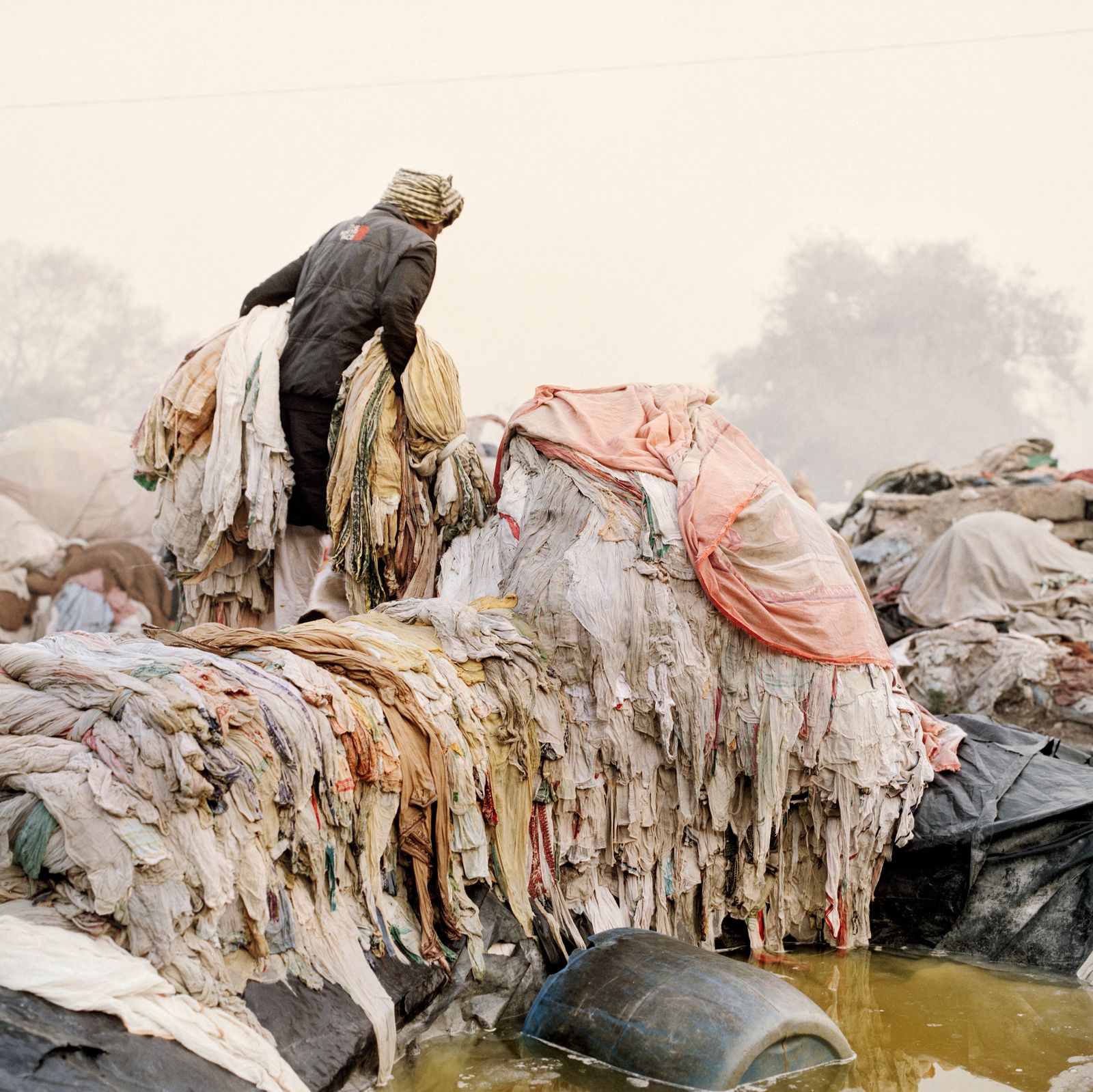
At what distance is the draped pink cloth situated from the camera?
3986 mm

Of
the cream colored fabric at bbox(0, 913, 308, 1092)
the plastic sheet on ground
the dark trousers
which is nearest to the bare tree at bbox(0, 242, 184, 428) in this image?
the dark trousers

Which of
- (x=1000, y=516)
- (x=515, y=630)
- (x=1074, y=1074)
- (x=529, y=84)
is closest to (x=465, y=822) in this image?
(x=515, y=630)

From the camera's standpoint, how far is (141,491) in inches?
426

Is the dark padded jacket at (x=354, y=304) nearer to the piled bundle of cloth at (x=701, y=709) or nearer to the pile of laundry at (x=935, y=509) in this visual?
the piled bundle of cloth at (x=701, y=709)

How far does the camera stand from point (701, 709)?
12.8ft

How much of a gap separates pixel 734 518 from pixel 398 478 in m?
1.18

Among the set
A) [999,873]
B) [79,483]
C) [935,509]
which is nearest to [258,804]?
[999,873]

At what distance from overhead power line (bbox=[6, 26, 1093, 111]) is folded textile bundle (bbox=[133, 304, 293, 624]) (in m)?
11.9

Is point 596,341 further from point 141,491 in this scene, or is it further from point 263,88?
point 141,491

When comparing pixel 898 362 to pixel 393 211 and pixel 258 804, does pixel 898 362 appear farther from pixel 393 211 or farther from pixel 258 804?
pixel 258 804

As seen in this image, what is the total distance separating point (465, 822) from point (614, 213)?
1671 centimetres

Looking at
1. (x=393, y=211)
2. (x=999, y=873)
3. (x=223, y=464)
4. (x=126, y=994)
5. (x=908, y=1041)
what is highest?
(x=393, y=211)

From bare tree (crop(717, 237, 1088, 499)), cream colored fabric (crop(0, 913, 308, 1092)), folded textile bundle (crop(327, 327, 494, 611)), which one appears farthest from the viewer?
bare tree (crop(717, 237, 1088, 499))

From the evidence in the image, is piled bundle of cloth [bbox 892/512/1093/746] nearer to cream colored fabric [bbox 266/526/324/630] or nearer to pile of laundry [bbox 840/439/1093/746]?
pile of laundry [bbox 840/439/1093/746]
